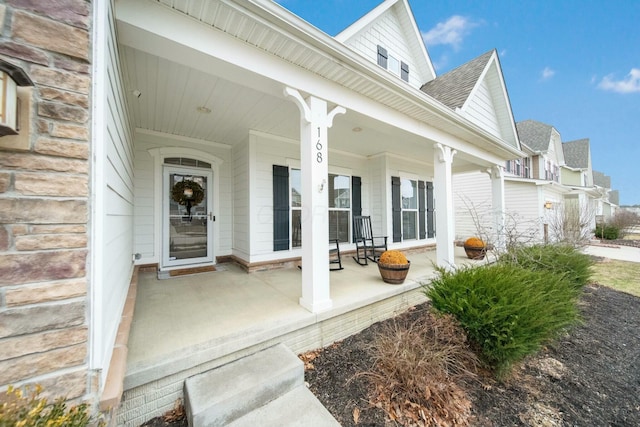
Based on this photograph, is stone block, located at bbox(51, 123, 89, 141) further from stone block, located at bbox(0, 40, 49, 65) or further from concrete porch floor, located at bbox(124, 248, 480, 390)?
concrete porch floor, located at bbox(124, 248, 480, 390)

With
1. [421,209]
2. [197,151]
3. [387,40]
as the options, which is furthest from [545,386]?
[387,40]

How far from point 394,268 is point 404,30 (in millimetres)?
5854

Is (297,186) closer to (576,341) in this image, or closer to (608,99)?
(576,341)

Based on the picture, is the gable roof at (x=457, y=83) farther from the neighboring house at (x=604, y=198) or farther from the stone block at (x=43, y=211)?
the neighboring house at (x=604, y=198)

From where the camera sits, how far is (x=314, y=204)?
2.48 metres

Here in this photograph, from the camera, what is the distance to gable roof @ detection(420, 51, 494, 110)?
578cm

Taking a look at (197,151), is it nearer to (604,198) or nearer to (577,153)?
(577,153)

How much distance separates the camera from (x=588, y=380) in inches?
86.4

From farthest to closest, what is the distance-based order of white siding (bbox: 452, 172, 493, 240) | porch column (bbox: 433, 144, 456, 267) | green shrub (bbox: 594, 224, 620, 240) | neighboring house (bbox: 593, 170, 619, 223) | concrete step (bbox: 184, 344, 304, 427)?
neighboring house (bbox: 593, 170, 619, 223), green shrub (bbox: 594, 224, 620, 240), white siding (bbox: 452, 172, 493, 240), porch column (bbox: 433, 144, 456, 267), concrete step (bbox: 184, 344, 304, 427)

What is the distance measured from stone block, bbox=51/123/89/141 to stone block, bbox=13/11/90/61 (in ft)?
1.03

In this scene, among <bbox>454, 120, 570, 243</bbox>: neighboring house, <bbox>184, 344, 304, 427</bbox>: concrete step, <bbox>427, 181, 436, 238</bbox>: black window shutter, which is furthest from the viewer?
<bbox>454, 120, 570, 243</bbox>: neighboring house

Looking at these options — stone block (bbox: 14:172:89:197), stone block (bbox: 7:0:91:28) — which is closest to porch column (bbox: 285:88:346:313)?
stone block (bbox: 7:0:91:28)

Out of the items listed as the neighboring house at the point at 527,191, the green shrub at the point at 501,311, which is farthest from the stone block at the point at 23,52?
the neighboring house at the point at 527,191

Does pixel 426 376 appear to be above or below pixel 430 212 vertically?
below
